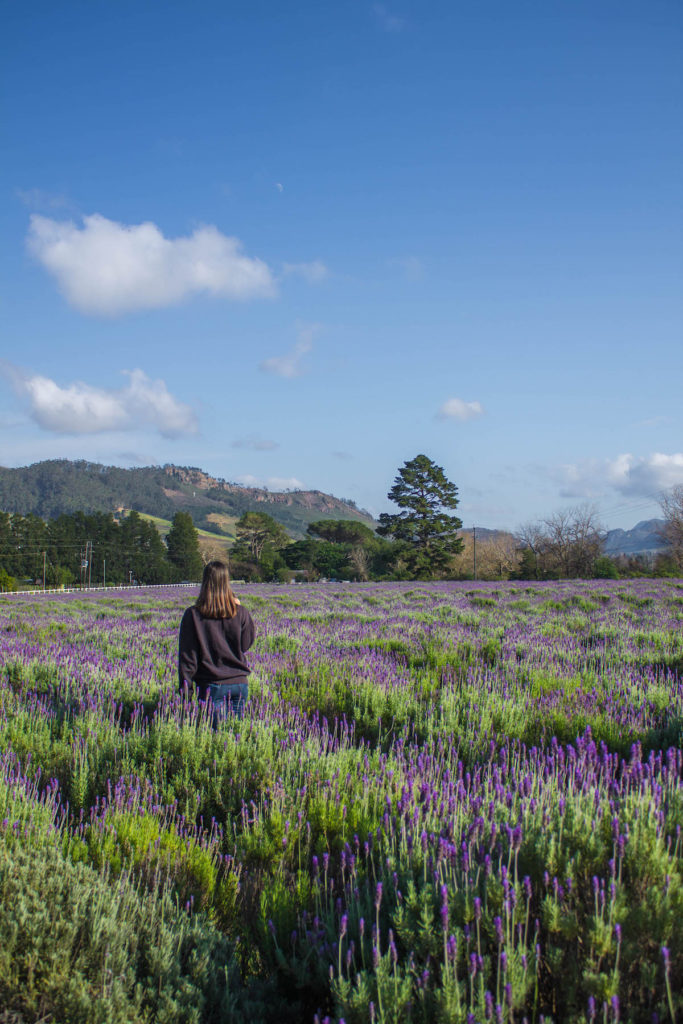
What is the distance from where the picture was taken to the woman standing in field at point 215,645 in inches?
190

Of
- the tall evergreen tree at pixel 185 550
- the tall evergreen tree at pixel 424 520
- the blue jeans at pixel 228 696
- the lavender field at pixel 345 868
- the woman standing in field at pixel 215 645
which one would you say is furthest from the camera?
the tall evergreen tree at pixel 185 550

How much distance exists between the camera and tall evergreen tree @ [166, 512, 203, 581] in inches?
4124

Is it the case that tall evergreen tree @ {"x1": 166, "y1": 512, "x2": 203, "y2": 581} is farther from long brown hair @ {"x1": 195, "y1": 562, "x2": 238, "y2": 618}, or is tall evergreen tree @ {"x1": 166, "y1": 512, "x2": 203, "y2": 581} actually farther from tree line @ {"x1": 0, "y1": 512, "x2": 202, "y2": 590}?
long brown hair @ {"x1": 195, "y1": 562, "x2": 238, "y2": 618}

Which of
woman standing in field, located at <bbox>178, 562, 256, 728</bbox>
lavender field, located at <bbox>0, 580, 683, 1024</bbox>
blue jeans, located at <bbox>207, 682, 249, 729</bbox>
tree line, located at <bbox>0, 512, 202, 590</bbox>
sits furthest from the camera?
tree line, located at <bbox>0, 512, 202, 590</bbox>

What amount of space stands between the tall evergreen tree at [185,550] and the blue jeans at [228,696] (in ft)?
332

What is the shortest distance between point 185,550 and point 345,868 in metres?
107

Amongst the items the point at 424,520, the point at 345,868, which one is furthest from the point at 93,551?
the point at 345,868

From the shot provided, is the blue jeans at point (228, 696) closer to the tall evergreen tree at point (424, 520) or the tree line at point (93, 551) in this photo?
the tall evergreen tree at point (424, 520)

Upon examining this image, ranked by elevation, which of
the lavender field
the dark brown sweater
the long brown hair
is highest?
the long brown hair

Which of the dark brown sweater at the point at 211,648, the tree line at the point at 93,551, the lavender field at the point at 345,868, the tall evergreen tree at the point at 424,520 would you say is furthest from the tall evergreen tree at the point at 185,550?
the lavender field at the point at 345,868

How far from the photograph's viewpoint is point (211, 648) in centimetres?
492

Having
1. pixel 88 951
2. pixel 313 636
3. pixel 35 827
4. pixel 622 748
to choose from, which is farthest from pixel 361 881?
pixel 313 636

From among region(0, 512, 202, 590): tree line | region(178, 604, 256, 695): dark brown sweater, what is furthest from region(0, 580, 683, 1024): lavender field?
region(0, 512, 202, 590): tree line

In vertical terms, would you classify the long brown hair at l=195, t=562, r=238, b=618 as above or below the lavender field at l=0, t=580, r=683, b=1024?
above
